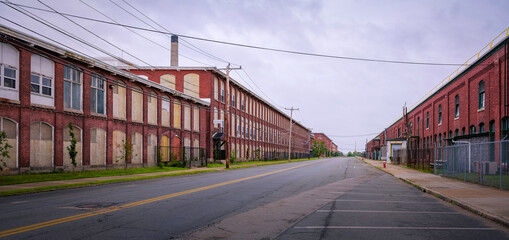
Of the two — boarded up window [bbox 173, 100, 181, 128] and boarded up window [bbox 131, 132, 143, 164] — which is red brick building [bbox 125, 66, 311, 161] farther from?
boarded up window [bbox 131, 132, 143, 164]

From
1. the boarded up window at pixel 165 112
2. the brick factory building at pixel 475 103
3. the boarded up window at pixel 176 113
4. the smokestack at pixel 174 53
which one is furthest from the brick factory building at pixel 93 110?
the brick factory building at pixel 475 103

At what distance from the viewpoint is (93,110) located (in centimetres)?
3028

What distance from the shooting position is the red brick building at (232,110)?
52.8 m

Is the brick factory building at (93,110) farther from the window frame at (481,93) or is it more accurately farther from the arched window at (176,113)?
the window frame at (481,93)

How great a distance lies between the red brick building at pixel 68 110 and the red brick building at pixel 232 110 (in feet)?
20.7

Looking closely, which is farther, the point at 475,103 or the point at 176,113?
the point at 176,113

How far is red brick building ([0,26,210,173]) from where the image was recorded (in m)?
23.0

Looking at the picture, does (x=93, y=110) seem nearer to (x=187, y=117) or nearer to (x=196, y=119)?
(x=187, y=117)

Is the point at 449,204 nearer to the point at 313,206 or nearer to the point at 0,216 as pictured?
the point at 313,206

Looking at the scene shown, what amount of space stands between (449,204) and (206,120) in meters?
41.4

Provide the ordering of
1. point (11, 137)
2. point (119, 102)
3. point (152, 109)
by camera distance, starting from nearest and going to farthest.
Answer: point (11, 137)
point (119, 102)
point (152, 109)

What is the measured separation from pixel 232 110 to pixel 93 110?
3151 cm

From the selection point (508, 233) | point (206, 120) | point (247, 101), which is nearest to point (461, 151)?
point (508, 233)

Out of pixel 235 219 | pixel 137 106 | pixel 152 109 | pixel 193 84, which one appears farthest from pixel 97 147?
pixel 235 219
